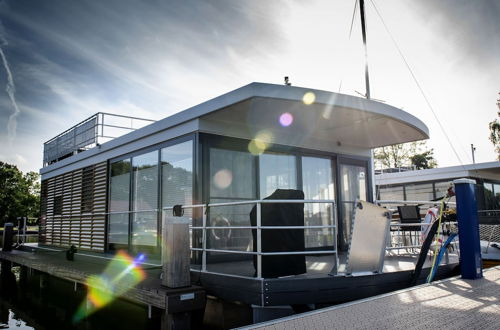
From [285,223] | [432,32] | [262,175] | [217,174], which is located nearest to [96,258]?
[217,174]

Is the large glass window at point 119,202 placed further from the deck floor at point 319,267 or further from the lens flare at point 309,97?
the lens flare at point 309,97

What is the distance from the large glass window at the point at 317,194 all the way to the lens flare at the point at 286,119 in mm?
1215

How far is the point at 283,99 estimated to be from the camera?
17.6 ft

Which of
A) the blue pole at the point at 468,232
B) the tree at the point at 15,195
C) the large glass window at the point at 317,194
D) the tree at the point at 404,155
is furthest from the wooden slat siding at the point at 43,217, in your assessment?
the tree at the point at 15,195

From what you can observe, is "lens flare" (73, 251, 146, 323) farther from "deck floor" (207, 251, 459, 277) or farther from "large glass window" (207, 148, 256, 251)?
"large glass window" (207, 148, 256, 251)

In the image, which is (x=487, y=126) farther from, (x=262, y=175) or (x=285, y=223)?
(x=285, y=223)

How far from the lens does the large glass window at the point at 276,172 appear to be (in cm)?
726

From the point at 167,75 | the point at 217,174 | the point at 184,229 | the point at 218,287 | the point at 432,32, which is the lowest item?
the point at 218,287

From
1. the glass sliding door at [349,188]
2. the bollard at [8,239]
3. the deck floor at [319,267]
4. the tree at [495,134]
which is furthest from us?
the tree at [495,134]

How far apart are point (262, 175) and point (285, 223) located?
2.70 m

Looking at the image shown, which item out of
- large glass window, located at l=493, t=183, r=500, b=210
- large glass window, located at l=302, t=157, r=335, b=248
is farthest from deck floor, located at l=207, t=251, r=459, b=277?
large glass window, located at l=493, t=183, r=500, b=210

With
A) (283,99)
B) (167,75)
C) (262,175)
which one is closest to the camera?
(283,99)

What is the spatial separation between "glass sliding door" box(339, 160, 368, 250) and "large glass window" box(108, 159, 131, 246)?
15.1 ft

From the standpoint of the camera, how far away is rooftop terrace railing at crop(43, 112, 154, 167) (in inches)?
394
